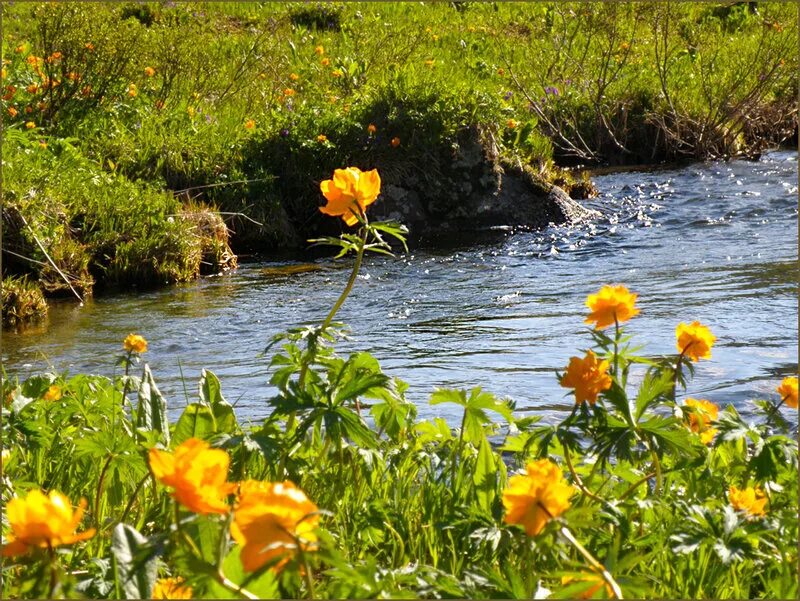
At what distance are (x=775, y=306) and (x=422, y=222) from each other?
3.52m

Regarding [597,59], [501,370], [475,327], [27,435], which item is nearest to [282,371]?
[27,435]

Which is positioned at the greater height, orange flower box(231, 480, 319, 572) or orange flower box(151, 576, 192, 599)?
orange flower box(231, 480, 319, 572)

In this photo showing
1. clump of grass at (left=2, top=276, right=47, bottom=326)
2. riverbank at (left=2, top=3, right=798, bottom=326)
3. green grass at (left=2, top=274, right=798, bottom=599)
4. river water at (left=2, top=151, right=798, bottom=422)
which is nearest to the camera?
green grass at (left=2, top=274, right=798, bottom=599)

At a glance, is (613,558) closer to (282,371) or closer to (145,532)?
(282,371)

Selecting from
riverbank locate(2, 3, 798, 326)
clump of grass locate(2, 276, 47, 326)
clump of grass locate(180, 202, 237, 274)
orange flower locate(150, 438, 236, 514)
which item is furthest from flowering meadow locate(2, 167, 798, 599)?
clump of grass locate(180, 202, 237, 274)

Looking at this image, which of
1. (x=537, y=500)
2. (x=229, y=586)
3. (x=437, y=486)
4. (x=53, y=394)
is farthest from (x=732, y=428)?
(x=53, y=394)

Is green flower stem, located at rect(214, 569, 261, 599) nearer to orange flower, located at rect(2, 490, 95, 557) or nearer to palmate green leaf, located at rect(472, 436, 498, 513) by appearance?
orange flower, located at rect(2, 490, 95, 557)

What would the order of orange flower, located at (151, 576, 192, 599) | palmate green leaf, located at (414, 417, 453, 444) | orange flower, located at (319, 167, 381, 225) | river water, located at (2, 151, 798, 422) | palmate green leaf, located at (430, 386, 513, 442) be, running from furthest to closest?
river water, located at (2, 151, 798, 422)
palmate green leaf, located at (414, 417, 453, 444)
palmate green leaf, located at (430, 386, 513, 442)
orange flower, located at (319, 167, 381, 225)
orange flower, located at (151, 576, 192, 599)

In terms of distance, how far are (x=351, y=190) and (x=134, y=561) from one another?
0.84 metres

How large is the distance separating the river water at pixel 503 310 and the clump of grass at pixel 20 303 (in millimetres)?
108

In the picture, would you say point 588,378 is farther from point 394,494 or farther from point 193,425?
point 193,425

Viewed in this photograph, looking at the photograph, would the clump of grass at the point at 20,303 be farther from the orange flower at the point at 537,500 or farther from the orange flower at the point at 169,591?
the orange flower at the point at 537,500

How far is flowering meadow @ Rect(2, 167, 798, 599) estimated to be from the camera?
1374 millimetres

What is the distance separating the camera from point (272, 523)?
46.5 inches
